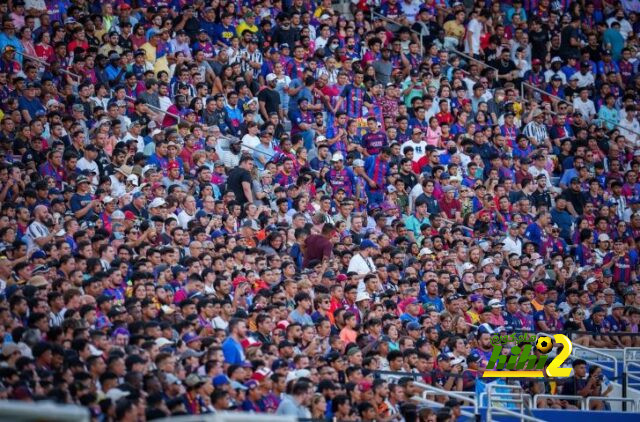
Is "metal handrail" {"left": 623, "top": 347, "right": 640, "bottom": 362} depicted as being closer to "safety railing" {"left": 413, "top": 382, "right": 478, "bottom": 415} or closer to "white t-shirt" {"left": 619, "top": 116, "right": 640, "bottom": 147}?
"safety railing" {"left": 413, "top": 382, "right": 478, "bottom": 415}

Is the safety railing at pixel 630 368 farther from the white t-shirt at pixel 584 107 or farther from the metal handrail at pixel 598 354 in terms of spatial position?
the white t-shirt at pixel 584 107

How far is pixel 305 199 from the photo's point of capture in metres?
21.7

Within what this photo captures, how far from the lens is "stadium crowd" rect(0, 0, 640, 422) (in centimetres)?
1589

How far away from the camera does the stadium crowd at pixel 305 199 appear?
52.1ft

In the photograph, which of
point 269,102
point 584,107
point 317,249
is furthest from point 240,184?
point 584,107

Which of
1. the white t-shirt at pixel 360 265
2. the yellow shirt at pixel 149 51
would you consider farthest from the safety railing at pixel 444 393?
the yellow shirt at pixel 149 51

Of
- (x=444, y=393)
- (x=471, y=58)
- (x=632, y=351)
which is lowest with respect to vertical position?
(x=444, y=393)

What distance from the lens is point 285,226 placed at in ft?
69.1

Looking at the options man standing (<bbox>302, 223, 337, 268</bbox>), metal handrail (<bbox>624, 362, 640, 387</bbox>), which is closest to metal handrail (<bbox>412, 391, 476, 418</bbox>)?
metal handrail (<bbox>624, 362, 640, 387</bbox>)

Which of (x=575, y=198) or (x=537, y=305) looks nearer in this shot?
(x=537, y=305)

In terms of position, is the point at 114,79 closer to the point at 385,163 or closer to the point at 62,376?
the point at 385,163

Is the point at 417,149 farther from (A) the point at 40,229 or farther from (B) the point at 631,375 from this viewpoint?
(A) the point at 40,229

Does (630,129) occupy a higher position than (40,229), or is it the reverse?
(630,129)

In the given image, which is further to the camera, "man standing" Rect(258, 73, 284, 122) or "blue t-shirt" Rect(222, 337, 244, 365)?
"man standing" Rect(258, 73, 284, 122)
